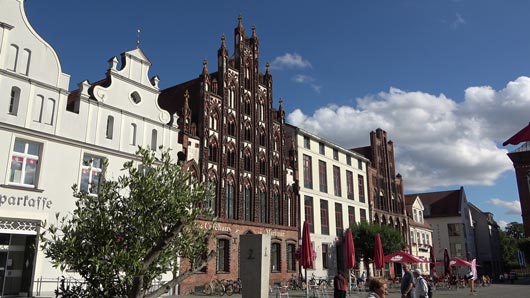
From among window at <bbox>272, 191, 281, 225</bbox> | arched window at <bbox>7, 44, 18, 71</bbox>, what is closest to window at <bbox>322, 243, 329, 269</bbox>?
window at <bbox>272, 191, 281, 225</bbox>

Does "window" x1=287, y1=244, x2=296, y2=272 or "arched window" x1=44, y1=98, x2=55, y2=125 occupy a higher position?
"arched window" x1=44, y1=98, x2=55, y2=125

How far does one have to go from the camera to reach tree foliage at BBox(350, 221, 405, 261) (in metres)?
41.9

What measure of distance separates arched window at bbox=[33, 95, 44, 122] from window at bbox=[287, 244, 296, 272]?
72.8 ft

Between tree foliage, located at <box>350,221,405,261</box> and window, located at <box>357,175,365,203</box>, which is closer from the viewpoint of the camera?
tree foliage, located at <box>350,221,405,261</box>

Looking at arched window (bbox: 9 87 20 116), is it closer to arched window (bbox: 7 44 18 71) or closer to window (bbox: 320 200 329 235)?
arched window (bbox: 7 44 18 71)

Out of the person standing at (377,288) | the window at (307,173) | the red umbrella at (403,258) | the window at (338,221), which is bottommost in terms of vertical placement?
the person standing at (377,288)

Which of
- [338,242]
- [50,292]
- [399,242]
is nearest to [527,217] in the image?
[399,242]

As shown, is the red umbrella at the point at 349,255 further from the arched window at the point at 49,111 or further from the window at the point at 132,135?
the arched window at the point at 49,111

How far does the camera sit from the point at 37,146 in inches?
804

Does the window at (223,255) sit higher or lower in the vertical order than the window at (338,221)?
lower

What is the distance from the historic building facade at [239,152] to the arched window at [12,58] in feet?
35.1

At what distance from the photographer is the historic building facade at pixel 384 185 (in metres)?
51.9

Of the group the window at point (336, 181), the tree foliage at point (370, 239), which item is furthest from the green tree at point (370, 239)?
the window at point (336, 181)

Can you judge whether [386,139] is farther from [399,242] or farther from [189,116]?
[189,116]
